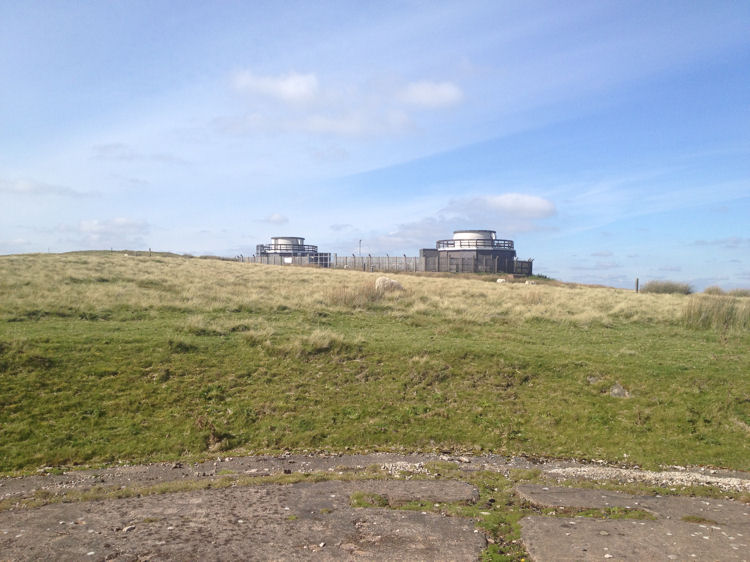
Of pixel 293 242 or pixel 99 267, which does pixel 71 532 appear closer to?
pixel 99 267

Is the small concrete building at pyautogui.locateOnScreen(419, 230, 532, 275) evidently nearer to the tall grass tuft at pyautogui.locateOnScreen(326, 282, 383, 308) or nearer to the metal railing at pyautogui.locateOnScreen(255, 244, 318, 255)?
A: the metal railing at pyautogui.locateOnScreen(255, 244, 318, 255)

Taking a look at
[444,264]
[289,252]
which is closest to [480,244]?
[444,264]

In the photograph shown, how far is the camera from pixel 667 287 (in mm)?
49656

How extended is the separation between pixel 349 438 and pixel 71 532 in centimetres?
684

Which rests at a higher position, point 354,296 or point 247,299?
point 354,296

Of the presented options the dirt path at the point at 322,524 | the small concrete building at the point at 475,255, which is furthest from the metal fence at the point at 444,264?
the dirt path at the point at 322,524

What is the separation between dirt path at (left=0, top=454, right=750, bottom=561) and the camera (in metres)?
7.05

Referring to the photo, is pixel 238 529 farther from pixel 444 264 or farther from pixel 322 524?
pixel 444 264

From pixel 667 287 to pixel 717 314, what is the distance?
81.9ft

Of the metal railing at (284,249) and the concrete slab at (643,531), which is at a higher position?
the metal railing at (284,249)

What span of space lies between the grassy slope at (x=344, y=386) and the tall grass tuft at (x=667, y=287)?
2689 cm

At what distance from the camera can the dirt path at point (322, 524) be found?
23.1ft

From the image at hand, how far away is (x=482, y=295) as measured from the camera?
37.2 m

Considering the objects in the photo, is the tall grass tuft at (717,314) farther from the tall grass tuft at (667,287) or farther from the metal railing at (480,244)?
the metal railing at (480,244)
